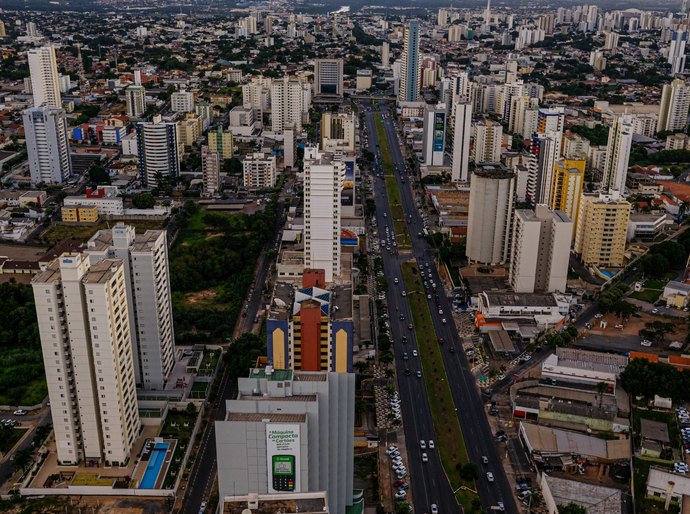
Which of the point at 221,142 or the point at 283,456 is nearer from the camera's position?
the point at 283,456

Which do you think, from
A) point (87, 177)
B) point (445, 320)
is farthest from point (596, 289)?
point (87, 177)

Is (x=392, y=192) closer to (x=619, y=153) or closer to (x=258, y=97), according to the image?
(x=619, y=153)

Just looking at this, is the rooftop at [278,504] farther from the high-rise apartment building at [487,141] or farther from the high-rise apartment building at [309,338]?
the high-rise apartment building at [487,141]

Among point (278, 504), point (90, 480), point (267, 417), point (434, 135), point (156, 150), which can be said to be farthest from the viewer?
point (434, 135)

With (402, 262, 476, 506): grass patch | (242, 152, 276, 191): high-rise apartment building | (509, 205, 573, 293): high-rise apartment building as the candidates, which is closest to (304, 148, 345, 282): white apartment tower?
(402, 262, 476, 506): grass patch

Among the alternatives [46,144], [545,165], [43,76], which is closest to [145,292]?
[545,165]

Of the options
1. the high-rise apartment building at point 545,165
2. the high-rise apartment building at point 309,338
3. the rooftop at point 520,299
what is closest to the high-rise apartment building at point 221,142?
the high-rise apartment building at point 545,165

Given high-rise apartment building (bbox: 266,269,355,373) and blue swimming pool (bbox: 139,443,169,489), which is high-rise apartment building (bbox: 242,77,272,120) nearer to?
high-rise apartment building (bbox: 266,269,355,373)
